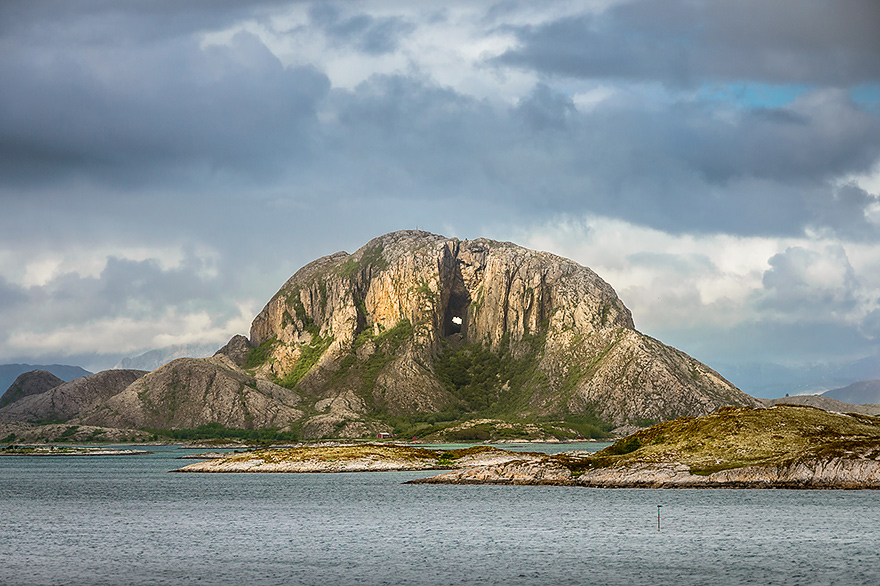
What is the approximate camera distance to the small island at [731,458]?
124 m

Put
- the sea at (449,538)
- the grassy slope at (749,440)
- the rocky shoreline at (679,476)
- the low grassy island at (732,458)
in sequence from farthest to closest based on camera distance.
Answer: the grassy slope at (749,440) → the low grassy island at (732,458) → the rocky shoreline at (679,476) → the sea at (449,538)

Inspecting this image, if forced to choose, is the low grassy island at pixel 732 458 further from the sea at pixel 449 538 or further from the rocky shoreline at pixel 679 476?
the sea at pixel 449 538

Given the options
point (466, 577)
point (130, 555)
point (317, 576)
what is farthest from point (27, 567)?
point (466, 577)

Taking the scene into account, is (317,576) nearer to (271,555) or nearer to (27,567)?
(271,555)

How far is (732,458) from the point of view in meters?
134

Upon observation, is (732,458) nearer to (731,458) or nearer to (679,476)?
(731,458)

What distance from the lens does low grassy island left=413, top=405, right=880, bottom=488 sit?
4872 inches

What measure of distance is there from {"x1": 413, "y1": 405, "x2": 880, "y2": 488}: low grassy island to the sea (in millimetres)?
4272

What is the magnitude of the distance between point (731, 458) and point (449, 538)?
229 ft

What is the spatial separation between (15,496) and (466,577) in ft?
371

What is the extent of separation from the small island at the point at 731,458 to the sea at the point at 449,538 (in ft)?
14.1

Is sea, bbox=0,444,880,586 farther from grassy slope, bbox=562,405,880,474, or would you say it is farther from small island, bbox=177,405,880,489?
grassy slope, bbox=562,405,880,474

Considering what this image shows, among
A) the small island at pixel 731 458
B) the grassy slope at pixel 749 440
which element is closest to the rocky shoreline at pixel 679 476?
the small island at pixel 731 458

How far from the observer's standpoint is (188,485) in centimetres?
16262
